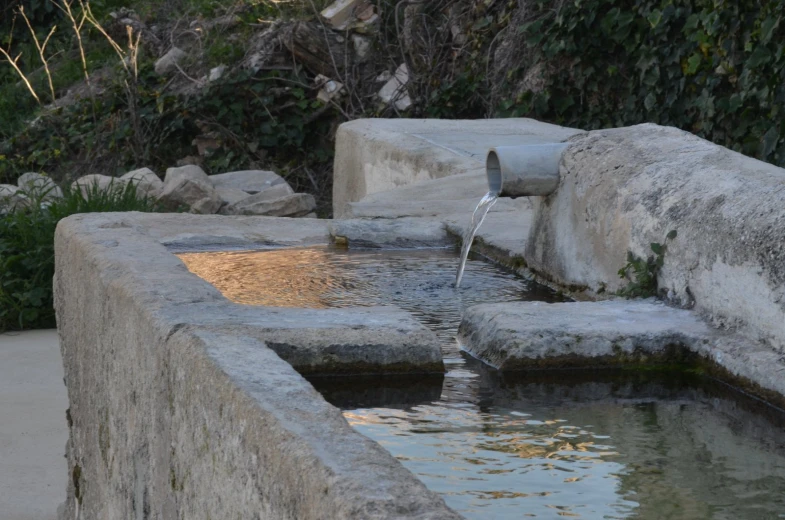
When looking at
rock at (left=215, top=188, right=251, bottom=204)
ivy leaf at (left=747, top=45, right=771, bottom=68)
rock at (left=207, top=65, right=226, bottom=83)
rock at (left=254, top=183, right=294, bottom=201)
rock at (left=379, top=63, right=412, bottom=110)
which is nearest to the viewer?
ivy leaf at (left=747, top=45, right=771, bottom=68)

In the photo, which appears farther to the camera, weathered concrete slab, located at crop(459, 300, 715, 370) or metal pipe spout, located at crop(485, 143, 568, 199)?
metal pipe spout, located at crop(485, 143, 568, 199)

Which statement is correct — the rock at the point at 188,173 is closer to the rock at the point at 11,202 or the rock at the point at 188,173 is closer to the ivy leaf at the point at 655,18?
the rock at the point at 11,202

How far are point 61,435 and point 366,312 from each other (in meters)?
2.79

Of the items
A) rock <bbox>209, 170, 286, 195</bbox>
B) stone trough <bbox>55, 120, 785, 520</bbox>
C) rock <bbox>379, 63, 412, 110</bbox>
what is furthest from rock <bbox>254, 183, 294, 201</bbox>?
stone trough <bbox>55, 120, 785, 520</bbox>

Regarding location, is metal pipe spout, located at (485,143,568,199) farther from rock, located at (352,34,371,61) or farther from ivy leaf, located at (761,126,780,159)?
rock, located at (352,34,371,61)

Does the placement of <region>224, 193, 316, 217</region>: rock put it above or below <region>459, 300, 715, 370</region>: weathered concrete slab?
below

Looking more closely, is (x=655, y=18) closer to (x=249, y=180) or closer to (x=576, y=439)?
(x=249, y=180)

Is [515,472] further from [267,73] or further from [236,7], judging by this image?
[236,7]

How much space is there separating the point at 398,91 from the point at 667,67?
349 centimetres

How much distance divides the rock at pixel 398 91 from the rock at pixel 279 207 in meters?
1.64

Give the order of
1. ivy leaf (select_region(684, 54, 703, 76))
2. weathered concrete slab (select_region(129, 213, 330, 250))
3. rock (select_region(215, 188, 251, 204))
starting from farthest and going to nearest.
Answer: rock (select_region(215, 188, 251, 204)), ivy leaf (select_region(684, 54, 703, 76)), weathered concrete slab (select_region(129, 213, 330, 250))

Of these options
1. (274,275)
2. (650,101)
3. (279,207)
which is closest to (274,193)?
(279,207)

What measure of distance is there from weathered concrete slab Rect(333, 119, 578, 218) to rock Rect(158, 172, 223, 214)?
4.03 ft

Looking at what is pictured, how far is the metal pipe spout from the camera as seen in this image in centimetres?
328
